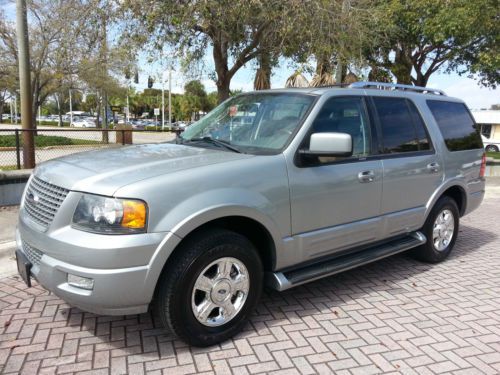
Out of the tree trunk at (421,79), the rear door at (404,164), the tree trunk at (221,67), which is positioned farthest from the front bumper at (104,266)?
the tree trunk at (421,79)

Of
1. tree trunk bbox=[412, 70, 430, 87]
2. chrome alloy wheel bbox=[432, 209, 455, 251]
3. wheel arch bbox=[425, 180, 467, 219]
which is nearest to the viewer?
wheel arch bbox=[425, 180, 467, 219]

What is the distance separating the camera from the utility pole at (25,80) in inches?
315

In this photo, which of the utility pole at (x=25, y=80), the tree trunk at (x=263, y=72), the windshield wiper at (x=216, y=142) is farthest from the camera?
the tree trunk at (x=263, y=72)

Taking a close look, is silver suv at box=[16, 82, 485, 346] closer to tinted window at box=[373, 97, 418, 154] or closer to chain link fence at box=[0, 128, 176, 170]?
tinted window at box=[373, 97, 418, 154]

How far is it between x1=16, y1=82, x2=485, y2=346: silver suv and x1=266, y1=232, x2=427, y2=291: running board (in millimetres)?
14

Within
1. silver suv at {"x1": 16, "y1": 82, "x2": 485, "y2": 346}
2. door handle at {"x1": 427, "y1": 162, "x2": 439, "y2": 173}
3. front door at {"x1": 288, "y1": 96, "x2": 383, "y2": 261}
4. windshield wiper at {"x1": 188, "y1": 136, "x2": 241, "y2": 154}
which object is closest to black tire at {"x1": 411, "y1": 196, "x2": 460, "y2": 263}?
silver suv at {"x1": 16, "y1": 82, "x2": 485, "y2": 346}

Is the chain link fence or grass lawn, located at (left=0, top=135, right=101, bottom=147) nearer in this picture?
the chain link fence

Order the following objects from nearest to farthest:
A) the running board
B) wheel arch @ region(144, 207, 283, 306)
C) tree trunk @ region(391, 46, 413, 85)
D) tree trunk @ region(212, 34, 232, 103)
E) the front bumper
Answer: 1. the front bumper
2. wheel arch @ region(144, 207, 283, 306)
3. the running board
4. tree trunk @ region(212, 34, 232, 103)
5. tree trunk @ region(391, 46, 413, 85)

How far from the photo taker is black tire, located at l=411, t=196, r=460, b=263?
203 inches

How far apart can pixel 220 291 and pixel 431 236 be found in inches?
119

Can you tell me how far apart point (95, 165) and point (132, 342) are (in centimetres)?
134

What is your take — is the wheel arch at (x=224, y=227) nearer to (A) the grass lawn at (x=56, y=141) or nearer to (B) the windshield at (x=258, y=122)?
(B) the windshield at (x=258, y=122)

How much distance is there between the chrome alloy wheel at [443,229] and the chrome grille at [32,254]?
4.17 m

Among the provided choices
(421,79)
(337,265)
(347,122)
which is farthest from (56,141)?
(421,79)
